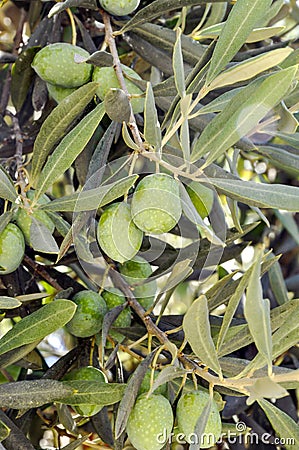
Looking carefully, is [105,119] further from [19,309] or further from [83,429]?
[83,429]

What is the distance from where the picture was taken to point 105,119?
3.23ft

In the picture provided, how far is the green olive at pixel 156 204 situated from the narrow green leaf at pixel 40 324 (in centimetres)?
15

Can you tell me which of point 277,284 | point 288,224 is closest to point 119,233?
point 277,284

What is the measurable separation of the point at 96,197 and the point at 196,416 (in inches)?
11.3

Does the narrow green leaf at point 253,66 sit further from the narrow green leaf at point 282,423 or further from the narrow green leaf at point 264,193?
the narrow green leaf at point 282,423

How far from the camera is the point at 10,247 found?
0.83 meters

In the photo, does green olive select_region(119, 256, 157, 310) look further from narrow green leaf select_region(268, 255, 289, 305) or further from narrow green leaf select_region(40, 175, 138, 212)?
narrow green leaf select_region(268, 255, 289, 305)

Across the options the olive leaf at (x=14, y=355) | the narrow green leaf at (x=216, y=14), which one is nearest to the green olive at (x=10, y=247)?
the olive leaf at (x=14, y=355)

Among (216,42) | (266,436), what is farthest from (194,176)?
(266,436)

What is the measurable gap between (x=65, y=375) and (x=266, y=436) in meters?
0.49

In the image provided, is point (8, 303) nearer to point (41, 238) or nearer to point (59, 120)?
point (41, 238)

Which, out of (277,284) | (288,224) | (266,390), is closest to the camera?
(266,390)

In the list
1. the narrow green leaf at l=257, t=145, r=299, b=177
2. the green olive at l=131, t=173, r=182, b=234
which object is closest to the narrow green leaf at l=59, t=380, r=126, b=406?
the green olive at l=131, t=173, r=182, b=234

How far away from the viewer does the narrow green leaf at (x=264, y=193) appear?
2.36 ft
